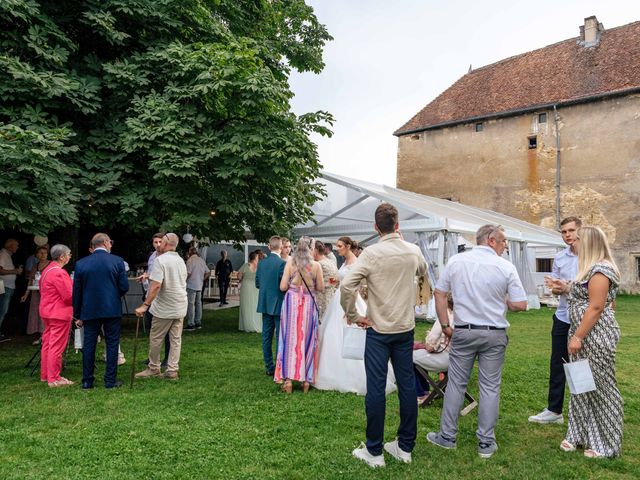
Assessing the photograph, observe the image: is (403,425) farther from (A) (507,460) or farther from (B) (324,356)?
(B) (324,356)

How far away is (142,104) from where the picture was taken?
893 centimetres

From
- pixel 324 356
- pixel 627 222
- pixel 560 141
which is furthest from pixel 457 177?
pixel 324 356

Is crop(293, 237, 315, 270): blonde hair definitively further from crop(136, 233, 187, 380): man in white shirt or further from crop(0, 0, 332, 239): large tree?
crop(0, 0, 332, 239): large tree

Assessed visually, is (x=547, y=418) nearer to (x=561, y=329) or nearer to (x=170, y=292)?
(x=561, y=329)

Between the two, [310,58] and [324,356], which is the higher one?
[310,58]

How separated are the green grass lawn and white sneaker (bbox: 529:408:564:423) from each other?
0.11 meters

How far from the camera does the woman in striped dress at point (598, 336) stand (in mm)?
3662

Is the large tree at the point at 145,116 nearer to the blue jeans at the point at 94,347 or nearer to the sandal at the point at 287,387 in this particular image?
the blue jeans at the point at 94,347

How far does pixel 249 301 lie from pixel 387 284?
7760 millimetres

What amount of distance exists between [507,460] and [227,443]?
85.4 inches

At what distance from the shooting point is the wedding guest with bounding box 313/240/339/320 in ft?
20.6

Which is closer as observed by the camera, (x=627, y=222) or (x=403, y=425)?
(x=403, y=425)

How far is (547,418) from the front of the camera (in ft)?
15.6

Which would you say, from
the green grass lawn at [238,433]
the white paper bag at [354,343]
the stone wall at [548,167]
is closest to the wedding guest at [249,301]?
the green grass lawn at [238,433]
